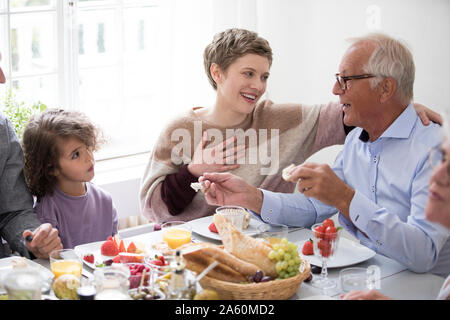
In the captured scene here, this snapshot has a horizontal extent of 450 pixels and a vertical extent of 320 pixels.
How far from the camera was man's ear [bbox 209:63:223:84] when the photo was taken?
9.94 ft

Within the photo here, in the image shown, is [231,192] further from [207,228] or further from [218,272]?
[218,272]

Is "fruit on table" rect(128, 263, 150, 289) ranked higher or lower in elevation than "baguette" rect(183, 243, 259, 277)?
lower

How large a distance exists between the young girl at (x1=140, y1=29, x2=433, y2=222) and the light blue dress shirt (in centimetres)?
34

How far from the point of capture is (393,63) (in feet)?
8.07

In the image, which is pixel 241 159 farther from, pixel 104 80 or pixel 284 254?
pixel 104 80

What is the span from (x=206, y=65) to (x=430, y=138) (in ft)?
3.85

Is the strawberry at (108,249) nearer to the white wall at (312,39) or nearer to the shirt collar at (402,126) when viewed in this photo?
the shirt collar at (402,126)

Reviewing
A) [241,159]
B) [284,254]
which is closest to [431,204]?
[284,254]

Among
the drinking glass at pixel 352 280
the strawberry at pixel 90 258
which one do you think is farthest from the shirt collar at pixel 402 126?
the strawberry at pixel 90 258

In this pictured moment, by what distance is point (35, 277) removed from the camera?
1.72 meters

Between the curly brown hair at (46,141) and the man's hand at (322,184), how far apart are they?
991 millimetres

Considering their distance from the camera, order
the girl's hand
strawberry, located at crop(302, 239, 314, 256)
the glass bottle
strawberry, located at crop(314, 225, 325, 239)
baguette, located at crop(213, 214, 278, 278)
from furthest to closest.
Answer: the girl's hand
strawberry, located at crop(302, 239, 314, 256)
strawberry, located at crop(314, 225, 325, 239)
baguette, located at crop(213, 214, 278, 278)
the glass bottle

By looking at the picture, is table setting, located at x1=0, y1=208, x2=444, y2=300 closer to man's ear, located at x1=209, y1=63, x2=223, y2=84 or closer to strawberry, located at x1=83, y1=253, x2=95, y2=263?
strawberry, located at x1=83, y1=253, x2=95, y2=263

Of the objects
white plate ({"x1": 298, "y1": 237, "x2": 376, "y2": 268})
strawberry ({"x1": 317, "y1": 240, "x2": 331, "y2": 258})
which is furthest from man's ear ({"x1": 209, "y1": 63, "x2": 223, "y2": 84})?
strawberry ({"x1": 317, "y1": 240, "x2": 331, "y2": 258})
